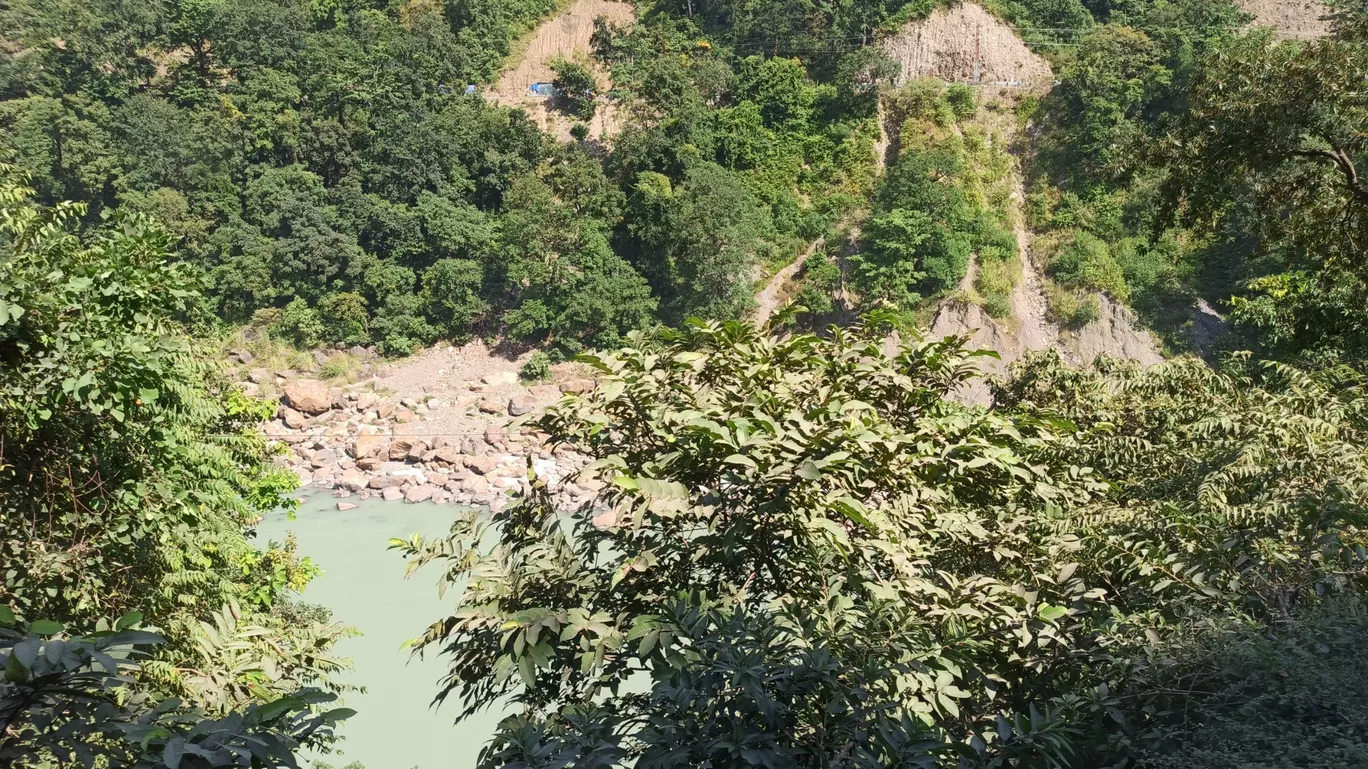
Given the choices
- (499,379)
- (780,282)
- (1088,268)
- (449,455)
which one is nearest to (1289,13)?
(1088,268)

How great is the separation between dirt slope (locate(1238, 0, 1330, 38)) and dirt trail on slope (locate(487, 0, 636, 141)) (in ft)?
55.1

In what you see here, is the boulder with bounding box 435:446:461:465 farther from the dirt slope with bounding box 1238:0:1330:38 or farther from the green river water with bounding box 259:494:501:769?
the dirt slope with bounding box 1238:0:1330:38

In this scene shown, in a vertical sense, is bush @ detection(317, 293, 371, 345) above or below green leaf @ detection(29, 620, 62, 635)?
above

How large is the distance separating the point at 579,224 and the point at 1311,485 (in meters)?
17.8

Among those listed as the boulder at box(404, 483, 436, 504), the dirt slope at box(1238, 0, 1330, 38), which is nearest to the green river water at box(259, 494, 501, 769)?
the boulder at box(404, 483, 436, 504)

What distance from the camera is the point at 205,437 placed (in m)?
5.60

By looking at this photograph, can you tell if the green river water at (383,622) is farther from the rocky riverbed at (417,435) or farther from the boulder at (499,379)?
the boulder at (499,379)

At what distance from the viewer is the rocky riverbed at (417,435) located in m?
15.9

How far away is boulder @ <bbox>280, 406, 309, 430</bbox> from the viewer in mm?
17625

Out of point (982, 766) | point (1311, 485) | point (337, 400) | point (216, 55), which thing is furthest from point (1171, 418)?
point (216, 55)

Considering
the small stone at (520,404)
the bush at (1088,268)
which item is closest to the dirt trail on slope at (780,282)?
the bush at (1088,268)

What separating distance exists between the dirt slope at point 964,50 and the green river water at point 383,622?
658 inches

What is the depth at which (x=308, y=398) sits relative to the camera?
18.0 m

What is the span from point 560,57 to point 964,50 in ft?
38.2
